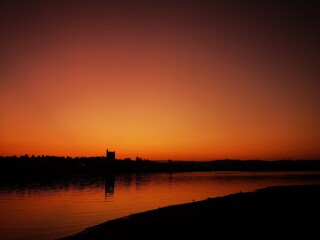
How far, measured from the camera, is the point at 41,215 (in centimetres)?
3797

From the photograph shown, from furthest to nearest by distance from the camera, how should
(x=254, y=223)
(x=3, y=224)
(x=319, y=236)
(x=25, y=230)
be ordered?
1. (x=3, y=224)
2. (x=25, y=230)
3. (x=254, y=223)
4. (x=319, y=236)

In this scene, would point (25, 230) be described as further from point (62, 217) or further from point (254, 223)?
point (254, 223)

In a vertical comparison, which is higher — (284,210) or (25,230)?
(284,210)

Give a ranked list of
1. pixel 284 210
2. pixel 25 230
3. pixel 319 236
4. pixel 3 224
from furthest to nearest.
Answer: pixel 3 224
pixel 25 230
pixel 284 210
pixel 319 236

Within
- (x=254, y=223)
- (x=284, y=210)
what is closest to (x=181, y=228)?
(x=254, y=223)

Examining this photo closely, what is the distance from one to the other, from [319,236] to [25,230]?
24.3 metres

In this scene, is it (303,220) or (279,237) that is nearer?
(279,237)

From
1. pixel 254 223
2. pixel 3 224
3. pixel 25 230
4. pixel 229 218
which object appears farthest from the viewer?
pixel 3 224

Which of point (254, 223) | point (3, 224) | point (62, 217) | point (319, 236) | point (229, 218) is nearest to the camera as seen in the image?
point (319, 236)

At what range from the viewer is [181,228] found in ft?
68.6

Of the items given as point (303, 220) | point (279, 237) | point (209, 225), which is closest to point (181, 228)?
point (209, 225)

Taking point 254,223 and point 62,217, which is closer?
point 254,223

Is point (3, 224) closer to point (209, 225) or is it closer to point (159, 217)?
point (159, 217)

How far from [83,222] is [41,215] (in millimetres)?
8596
